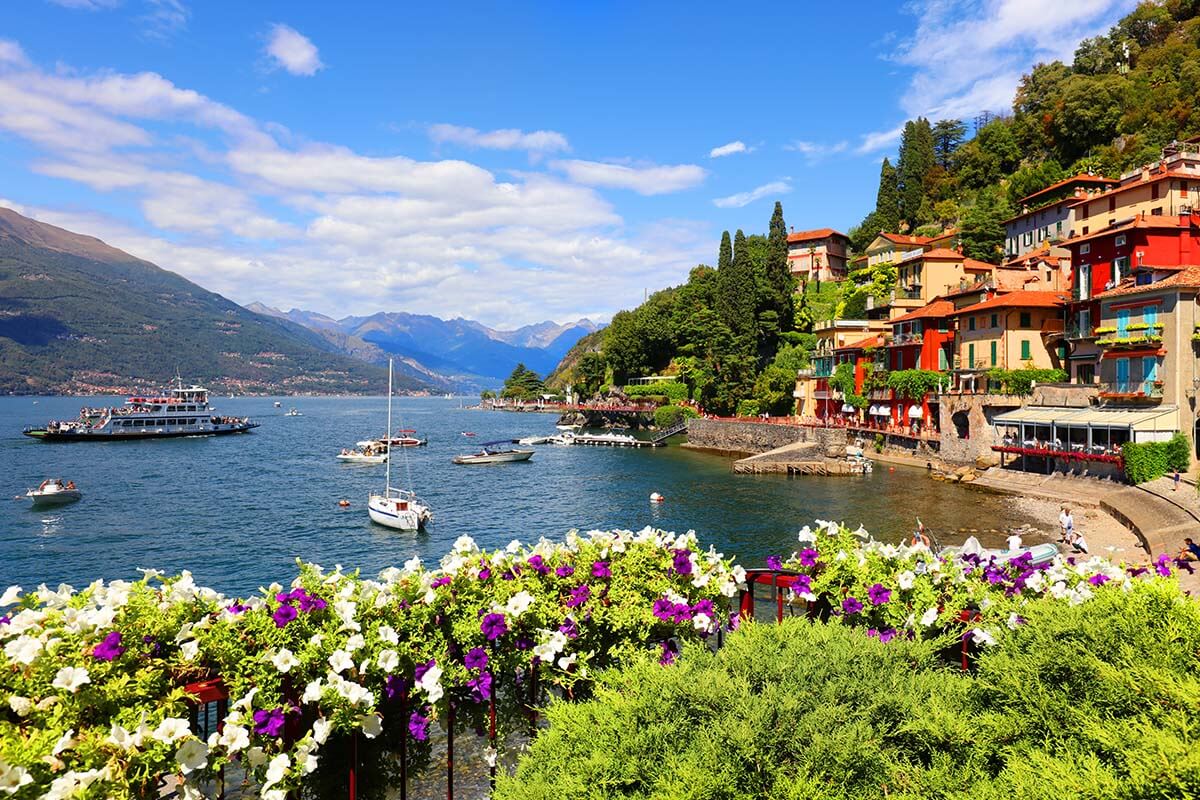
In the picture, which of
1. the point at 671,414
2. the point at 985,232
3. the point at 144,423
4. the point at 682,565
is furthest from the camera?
the point at 144,423

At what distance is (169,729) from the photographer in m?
3.23

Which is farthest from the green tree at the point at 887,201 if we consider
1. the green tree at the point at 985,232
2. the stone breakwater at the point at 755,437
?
the stone breakwater at the point at 755,437

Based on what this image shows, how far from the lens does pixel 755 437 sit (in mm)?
64875

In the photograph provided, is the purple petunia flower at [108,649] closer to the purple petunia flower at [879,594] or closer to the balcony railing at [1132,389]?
the purple petunia flower at [879,594]

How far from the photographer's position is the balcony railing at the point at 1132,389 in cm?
3466

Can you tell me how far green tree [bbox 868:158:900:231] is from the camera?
3679 inches

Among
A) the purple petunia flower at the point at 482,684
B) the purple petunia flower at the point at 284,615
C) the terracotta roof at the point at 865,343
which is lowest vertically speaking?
the purple petunia flower at the point at 482,684

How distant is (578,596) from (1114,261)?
46.6m

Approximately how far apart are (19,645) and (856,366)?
64785 millimetres

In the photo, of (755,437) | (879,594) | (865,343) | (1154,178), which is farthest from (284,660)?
(755,437)

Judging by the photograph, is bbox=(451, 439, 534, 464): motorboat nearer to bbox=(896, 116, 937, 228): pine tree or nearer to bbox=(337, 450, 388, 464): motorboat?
bbox=(337, 450, 388, 464): motorboat

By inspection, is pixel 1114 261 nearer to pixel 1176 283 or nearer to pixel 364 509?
pixel 1176 283

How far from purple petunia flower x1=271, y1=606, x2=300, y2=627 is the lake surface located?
77.5 feet

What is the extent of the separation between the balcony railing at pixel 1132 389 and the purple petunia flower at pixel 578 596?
4149 centimetres
